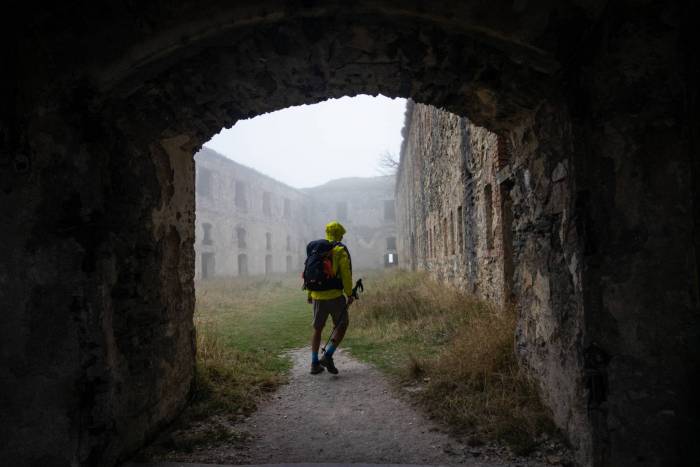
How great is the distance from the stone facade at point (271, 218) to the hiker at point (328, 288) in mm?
18633

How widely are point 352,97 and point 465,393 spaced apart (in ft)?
8.67

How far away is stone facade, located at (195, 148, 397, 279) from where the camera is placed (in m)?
23.1

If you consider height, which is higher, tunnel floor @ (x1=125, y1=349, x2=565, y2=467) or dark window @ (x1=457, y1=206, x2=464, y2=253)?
dark window @ (x1=457, y1=206, x2=464, y2=253)

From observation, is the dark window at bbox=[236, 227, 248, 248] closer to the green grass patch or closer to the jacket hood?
the green grass patch

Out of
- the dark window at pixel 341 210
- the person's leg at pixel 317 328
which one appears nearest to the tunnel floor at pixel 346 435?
the person's leg at pixel 317 328

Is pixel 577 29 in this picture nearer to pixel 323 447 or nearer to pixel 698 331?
pixel 698 331

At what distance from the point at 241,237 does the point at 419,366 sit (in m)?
23.7

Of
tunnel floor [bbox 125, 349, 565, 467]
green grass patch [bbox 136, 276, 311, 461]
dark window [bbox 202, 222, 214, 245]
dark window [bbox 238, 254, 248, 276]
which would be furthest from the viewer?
dark window [bbox 238, 254, 248, 276]

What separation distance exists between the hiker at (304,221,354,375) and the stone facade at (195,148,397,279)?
61.1 ft

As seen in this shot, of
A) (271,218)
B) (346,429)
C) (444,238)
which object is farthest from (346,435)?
(271,218)

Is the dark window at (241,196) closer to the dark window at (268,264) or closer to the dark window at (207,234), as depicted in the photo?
the dark window at (207,234)

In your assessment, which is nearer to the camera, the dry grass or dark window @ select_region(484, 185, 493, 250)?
the dry grass

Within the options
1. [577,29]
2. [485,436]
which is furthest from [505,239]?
[577,29]

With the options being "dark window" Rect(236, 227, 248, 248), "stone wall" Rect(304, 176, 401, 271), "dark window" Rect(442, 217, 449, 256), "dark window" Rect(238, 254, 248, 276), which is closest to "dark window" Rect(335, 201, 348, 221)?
"stone wall" Rect(304, 176, 401, 271)
